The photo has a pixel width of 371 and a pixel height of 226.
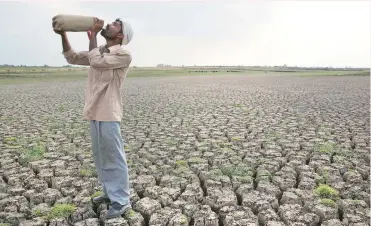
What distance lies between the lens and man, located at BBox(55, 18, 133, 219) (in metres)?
2.85

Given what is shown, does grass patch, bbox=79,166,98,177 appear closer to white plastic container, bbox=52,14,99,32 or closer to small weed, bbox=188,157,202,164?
small weed, bbox=188,157,202,164

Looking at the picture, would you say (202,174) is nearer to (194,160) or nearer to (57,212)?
(194,160)

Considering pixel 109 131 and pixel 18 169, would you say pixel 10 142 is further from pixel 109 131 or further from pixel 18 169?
pixel 109 131

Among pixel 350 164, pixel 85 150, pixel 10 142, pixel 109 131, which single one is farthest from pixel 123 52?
pixel 10 142

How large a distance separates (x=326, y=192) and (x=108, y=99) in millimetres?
2131

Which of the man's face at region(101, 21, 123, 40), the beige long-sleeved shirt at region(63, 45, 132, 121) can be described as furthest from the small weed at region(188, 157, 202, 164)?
the man's face at region(101, 21, 123, 40)

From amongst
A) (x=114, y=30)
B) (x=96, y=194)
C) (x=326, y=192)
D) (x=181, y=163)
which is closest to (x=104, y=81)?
(x=114, y=30)

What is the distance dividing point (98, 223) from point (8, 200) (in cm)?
95

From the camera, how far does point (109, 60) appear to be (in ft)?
9.09

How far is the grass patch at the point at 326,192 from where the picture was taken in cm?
354

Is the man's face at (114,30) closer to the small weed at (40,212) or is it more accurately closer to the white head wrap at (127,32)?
the white head wrap at (127,32)

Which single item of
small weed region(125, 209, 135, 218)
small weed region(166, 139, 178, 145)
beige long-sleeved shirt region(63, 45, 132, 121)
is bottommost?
small weed region(125, 209, 135, 218)

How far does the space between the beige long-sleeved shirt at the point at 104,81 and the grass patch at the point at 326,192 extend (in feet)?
6.41

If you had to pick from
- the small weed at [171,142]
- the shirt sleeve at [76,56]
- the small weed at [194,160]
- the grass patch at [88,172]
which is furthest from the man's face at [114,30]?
the small weed at [171,142]
